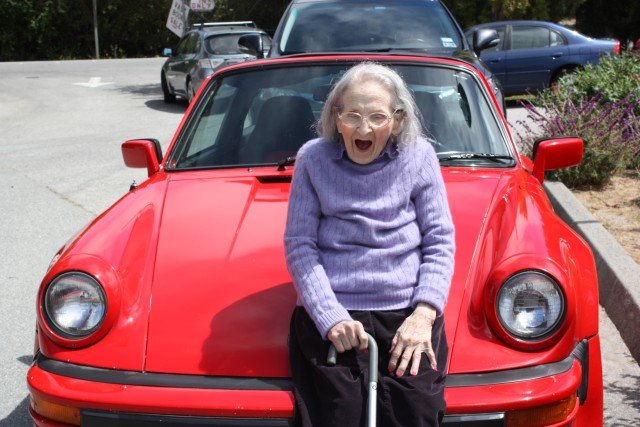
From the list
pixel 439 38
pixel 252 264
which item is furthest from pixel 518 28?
pixel 252 264

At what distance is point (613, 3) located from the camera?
28984 mm

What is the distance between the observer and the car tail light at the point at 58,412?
A: 271cm

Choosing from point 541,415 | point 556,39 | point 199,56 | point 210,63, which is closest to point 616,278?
point 541,415

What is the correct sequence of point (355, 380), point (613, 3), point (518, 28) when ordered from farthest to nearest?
1. point (613, 3)
2. point (518, 28)
3. point (355, 380)

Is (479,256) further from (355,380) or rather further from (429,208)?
(355,380)

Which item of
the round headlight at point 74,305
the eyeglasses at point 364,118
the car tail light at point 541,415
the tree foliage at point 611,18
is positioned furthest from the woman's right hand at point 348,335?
the tree foliage at point 611,18

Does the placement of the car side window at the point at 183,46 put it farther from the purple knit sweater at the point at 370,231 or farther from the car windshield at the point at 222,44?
the purple knit sweater at the point at 370,231

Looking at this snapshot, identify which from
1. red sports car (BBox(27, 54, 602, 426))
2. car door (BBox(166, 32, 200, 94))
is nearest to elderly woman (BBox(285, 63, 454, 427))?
red sports car (BBox(27, 54, 602, 426))

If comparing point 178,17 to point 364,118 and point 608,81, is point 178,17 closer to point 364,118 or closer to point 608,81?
point 608,81

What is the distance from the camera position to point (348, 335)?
2.54m

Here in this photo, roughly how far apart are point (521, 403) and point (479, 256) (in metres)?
0.64

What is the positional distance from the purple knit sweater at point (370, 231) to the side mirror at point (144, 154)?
62.3 inches

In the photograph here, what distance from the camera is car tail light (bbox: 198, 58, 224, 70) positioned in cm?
1548

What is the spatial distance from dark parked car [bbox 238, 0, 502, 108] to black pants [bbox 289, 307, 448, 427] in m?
5.31
